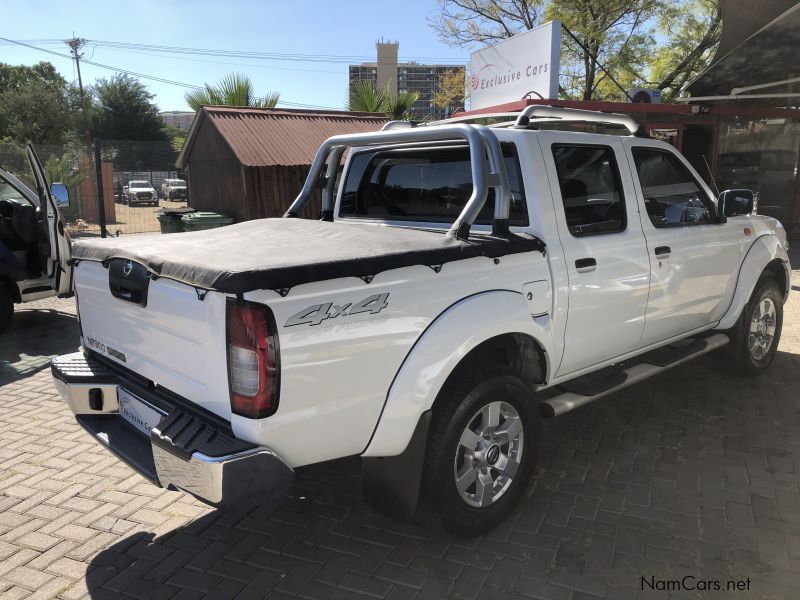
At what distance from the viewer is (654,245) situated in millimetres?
3922

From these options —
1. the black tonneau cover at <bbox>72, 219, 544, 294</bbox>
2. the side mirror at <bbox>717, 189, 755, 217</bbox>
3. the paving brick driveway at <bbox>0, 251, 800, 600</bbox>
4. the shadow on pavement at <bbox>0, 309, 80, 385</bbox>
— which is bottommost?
the paving brick driveway at <bbox>0, 251, 800, 600</bbox>

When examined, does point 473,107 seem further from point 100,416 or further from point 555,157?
point 100,416

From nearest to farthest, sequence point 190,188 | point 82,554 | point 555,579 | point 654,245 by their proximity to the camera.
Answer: point 555,579 → point 82,554 → point 654,245 → point 190,188

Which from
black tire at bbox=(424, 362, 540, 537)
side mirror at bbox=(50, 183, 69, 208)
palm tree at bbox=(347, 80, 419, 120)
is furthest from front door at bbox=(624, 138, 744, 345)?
palm tree at bbox=(347, 80, 419, 120)

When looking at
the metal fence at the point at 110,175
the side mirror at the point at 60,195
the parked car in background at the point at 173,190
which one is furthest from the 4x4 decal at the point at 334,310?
the parked car in background at the point at 173,190

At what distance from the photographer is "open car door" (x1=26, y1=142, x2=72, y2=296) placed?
699 cm

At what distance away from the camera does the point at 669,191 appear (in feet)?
14.1

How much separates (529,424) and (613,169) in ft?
5.67

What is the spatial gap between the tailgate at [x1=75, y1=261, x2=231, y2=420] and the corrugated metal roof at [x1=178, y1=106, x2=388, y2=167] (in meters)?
9.56

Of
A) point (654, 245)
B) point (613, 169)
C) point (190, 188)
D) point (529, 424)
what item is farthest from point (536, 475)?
point (190, 188)

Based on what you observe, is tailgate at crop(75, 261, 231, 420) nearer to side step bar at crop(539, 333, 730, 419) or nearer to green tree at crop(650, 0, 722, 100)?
side step bar at crop(539, 333, 730, 419)

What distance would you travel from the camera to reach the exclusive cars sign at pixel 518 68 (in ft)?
30.3

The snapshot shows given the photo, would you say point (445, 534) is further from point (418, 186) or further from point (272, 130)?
point (272, 130)

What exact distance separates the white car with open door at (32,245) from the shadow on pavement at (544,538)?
505 cm
